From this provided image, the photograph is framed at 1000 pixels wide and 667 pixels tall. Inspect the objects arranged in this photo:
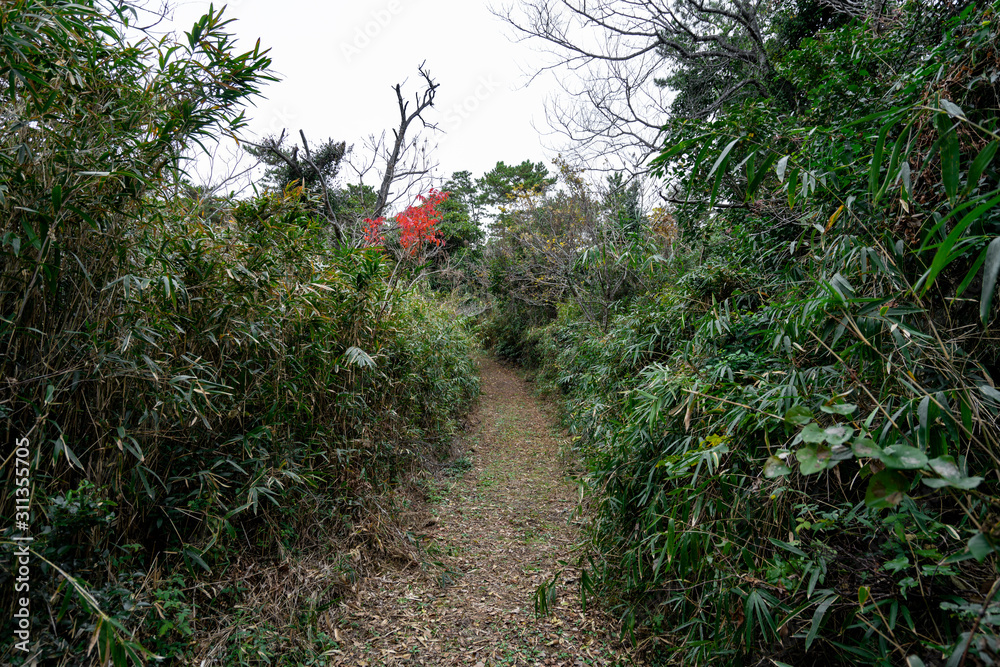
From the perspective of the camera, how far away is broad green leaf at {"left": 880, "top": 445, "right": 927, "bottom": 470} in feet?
2.42

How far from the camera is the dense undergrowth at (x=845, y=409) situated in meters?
0.97

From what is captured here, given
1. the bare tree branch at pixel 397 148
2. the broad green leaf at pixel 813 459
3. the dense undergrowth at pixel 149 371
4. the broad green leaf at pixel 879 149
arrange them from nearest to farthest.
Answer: the broad green leaf at pixel 813 459, the broad green leaf at pixel 879 149, the dense undergrowth at pixel 149 371, the bare tree branch at pixel 397 148

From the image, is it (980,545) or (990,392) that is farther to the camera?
(990,392)

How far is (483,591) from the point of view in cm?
264

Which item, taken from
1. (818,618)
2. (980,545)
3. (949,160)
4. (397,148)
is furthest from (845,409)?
(397,148)

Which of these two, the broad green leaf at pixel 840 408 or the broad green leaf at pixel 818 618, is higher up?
the broad green leaf at pixel 840 408

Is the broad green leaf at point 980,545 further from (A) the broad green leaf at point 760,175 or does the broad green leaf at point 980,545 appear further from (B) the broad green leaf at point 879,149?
(A) the broad green leaf at point 760,175

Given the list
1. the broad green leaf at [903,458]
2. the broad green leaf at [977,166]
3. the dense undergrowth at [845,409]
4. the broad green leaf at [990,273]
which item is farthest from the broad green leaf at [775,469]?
the broad green leaf at [977,166]

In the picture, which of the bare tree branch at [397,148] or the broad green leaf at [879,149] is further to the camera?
the bare tree branch at [397,148]

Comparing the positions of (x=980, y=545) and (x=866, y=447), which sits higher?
(x=866, y=447)

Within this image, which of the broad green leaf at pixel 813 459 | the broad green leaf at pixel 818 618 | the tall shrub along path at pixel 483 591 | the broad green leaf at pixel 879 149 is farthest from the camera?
the tall shrub along path at pixel 483 591

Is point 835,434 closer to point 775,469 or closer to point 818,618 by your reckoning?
point 775,469

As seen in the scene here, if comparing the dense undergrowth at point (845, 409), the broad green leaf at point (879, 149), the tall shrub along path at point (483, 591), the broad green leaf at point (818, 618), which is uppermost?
the broad green leaf at point (879, 149)

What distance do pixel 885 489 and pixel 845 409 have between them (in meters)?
0.20
